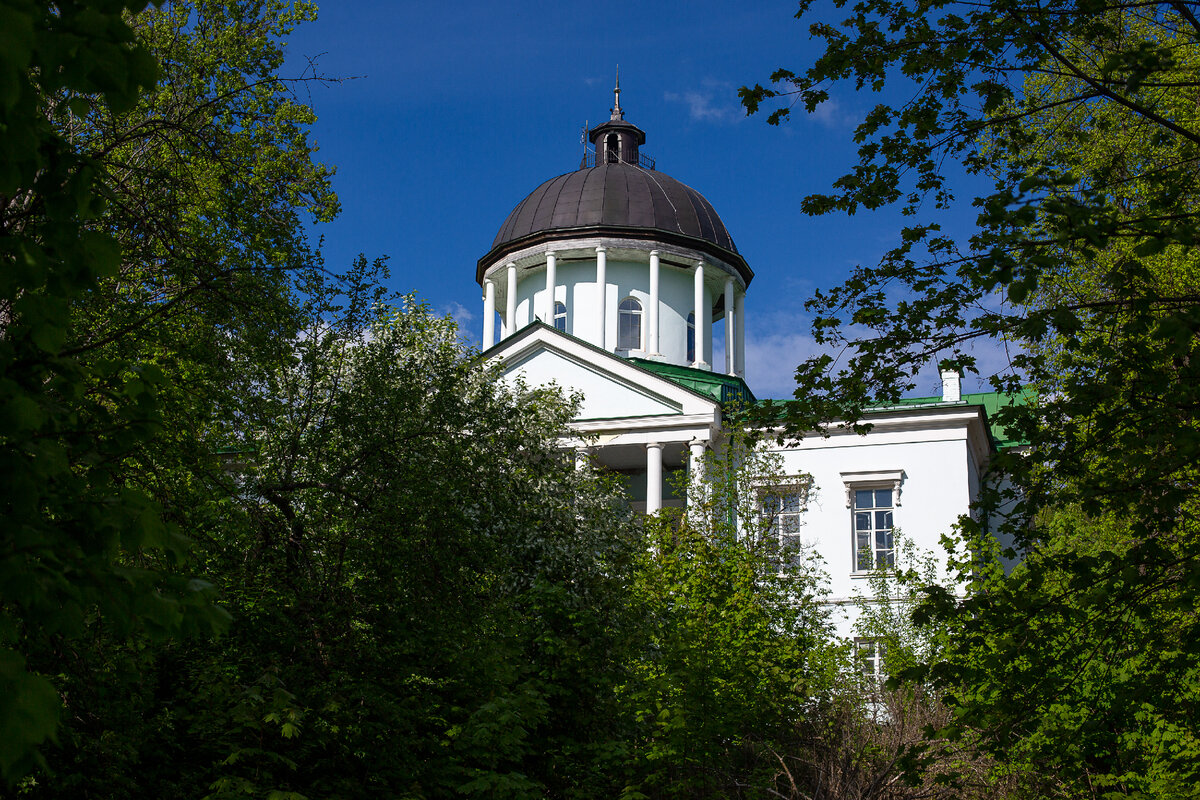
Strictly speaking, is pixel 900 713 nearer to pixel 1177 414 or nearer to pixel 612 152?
pixel 1177 414

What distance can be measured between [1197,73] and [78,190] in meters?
9.91

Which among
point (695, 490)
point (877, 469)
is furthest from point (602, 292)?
point (695, 490)

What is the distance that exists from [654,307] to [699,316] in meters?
1.72

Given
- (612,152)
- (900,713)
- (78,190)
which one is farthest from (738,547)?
(612,152)

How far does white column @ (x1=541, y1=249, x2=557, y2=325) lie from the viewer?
35.4 metres

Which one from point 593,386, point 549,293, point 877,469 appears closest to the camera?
point 877,469

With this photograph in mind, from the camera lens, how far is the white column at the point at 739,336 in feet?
125

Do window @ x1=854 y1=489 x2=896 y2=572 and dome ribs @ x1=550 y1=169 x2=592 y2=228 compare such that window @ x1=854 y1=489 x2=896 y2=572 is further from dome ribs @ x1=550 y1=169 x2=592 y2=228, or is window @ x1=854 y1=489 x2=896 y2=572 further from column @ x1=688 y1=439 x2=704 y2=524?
dome ribs @ x1=550 y1=169 x2=592 y2=228

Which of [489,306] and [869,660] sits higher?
[489,306]

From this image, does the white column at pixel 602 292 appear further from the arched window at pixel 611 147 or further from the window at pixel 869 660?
the window at pixel 869 660

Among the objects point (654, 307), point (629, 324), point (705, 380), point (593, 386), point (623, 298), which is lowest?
point (593, 386)

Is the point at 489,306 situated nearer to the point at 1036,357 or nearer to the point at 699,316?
the point at 699,316

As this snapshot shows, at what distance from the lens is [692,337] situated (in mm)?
37031

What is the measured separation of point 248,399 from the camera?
35.9 feet
